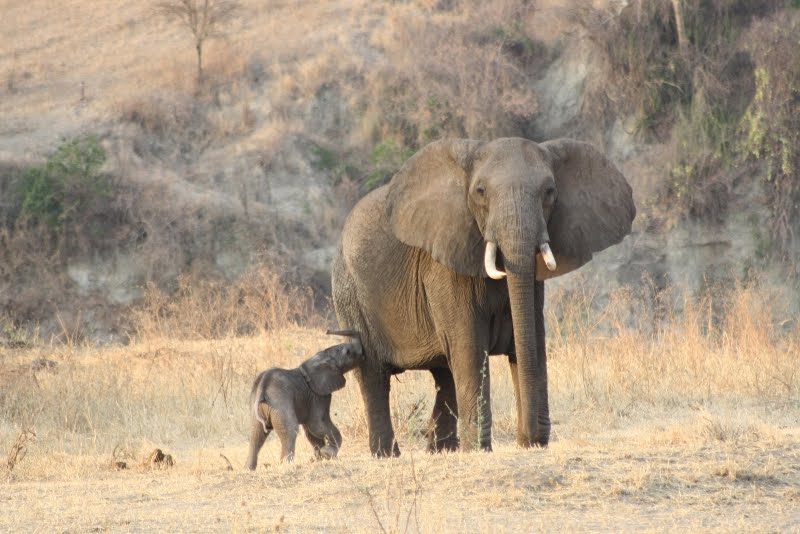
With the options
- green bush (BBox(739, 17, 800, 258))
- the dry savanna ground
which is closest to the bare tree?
green bush (BBox(739, 17, 800, 258))

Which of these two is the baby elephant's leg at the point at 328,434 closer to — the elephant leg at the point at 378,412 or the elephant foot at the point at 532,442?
the elephant leg at the point at 378,412

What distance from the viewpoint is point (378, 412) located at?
1104 cm

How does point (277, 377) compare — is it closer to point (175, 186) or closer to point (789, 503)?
point (789, 503)

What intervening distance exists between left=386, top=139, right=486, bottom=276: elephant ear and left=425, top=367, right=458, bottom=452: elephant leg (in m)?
1.47

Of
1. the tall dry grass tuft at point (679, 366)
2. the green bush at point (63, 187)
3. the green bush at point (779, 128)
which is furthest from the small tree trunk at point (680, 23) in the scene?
the tall dry grass tuft at point (679, 366)

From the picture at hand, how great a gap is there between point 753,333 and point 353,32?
2639 centimetres

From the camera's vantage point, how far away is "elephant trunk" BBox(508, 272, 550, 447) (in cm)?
910

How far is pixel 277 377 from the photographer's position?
10.4 meters

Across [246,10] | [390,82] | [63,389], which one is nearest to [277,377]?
[63,389]

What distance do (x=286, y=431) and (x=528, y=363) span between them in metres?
2.09

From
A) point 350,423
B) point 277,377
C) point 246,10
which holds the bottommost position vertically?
point 350,423

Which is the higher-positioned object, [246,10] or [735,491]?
[246,10]

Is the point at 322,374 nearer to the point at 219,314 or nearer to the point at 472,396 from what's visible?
the point at 472,396

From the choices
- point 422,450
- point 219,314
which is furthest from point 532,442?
point 219,314
